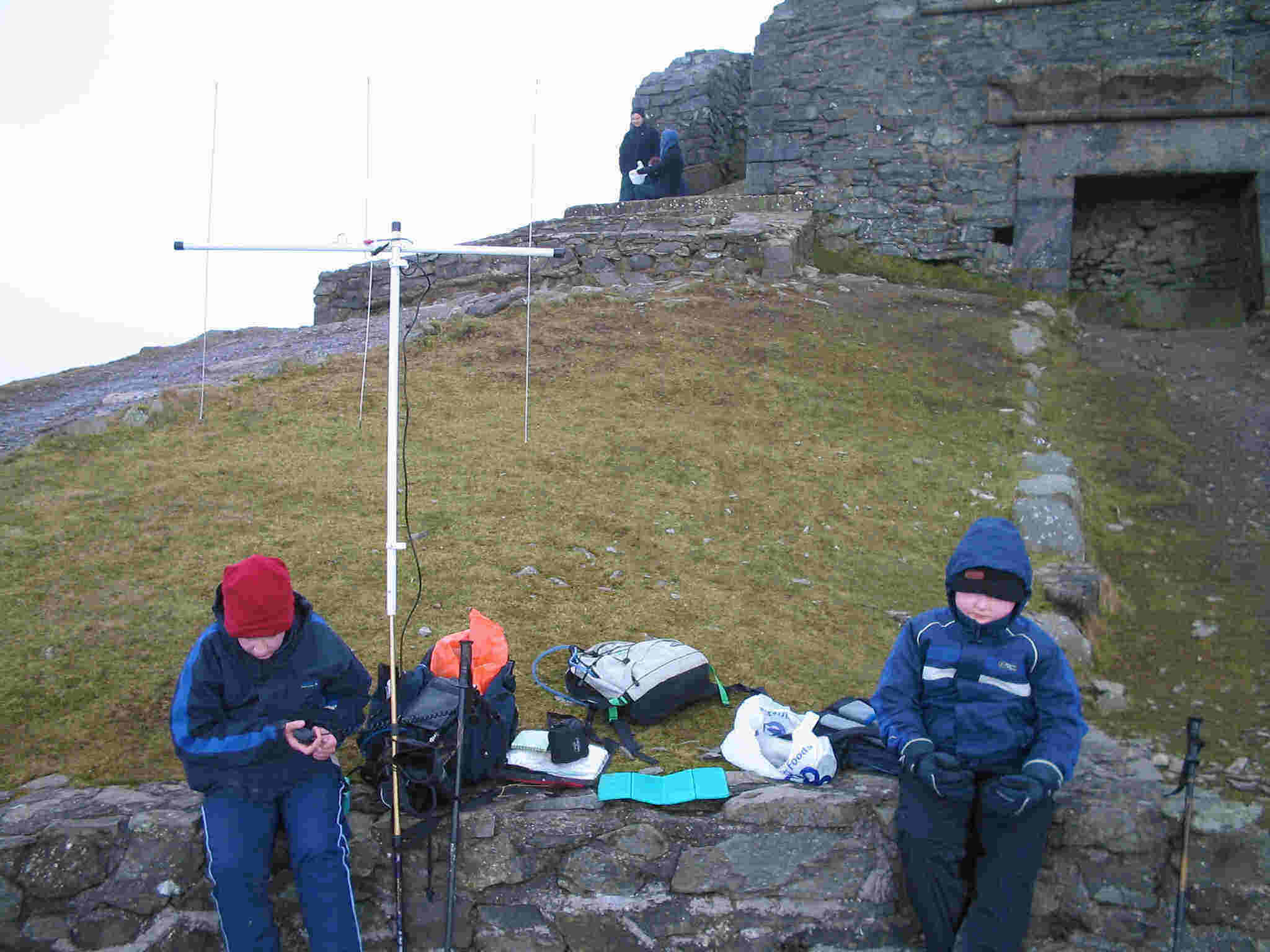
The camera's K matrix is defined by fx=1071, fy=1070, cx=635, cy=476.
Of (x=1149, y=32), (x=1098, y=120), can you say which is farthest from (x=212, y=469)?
(x=1149, y=32)

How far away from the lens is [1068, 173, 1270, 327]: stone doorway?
1156 cm

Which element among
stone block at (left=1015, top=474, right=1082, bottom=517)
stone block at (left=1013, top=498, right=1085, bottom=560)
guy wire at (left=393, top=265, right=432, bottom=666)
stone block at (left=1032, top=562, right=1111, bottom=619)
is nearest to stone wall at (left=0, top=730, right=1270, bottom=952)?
guy wire at (left=393, top=265, right=432, bottom=666)

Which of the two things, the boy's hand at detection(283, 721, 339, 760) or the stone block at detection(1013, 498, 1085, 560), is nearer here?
the boy's hand at detection(283, 721, 339, 760)

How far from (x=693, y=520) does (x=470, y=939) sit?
3.09 meters

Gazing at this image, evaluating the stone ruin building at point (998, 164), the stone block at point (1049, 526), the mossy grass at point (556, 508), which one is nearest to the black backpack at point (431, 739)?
the mossy grass at point (556, 508)

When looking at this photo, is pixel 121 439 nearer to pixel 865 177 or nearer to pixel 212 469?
pixel 212 469

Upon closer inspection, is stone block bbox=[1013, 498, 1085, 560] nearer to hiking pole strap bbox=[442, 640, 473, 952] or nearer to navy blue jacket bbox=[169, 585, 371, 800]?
hiking pole strap bbox=[442, 640, 473, 952]

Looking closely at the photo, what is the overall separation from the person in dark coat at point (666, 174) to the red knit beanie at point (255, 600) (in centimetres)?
1057

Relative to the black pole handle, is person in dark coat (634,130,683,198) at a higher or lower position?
higher

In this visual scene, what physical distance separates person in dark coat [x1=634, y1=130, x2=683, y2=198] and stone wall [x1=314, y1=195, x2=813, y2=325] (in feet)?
3.32

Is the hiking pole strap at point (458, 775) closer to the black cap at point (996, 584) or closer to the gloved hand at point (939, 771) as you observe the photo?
the gloved hand at point (939, 771)

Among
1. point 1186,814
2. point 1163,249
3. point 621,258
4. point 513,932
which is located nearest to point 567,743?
point 513,932

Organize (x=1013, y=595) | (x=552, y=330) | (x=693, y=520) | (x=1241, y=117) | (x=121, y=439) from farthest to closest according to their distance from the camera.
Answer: (x=1241, y=117) → (x=552, y=330) → (x=121, y=439) → (x=693, y=520) → (x=1013, y=595)

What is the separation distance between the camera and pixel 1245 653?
17.0 feet
